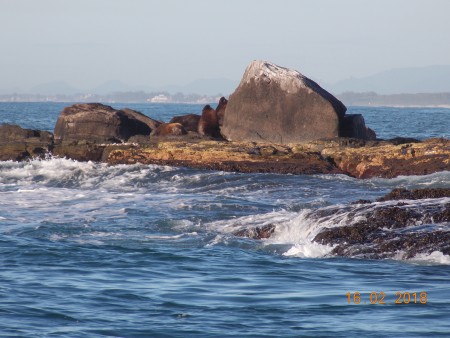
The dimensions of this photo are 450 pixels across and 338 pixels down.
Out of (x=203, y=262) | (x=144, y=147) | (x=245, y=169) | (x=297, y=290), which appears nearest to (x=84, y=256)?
(x=203, y=262)

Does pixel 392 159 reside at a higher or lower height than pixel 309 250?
higher

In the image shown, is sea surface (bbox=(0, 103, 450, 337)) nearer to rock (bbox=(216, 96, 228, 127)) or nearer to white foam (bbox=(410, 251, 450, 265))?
white foam (bbox=(410, 251, 450, 265))

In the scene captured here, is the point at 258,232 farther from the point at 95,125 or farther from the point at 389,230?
the point at 95,125

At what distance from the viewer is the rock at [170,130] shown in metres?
28.6

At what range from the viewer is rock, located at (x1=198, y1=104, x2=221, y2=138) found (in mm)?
29031

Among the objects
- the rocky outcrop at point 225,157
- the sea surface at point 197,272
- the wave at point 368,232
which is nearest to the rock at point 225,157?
the rocky outcrop at point 225,157

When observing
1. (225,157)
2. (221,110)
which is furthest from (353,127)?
(225,157)

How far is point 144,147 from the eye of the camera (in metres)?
26.7

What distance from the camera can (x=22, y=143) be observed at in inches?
1102

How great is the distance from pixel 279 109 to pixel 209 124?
289 centimetres

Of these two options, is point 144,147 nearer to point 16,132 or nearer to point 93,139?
point 93,139

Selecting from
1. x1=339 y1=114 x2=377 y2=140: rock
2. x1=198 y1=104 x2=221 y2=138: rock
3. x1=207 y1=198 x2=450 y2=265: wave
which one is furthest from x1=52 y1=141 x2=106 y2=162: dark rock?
x1=207 y1=198 x2=450 y2=265: wave

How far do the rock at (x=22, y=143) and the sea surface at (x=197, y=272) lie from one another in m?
5.75

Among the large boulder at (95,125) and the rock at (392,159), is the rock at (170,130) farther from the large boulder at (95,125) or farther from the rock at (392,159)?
the rock at (392,159)
